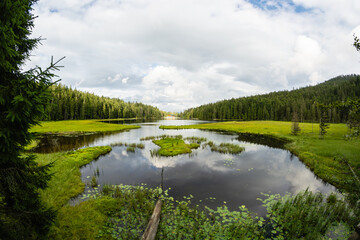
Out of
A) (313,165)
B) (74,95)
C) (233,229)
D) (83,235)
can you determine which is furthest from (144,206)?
(74,95)

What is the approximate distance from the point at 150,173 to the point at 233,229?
12684mm

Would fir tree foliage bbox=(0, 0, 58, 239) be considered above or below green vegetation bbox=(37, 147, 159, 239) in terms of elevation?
above

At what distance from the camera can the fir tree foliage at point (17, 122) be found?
5000mm

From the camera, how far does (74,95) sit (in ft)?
435

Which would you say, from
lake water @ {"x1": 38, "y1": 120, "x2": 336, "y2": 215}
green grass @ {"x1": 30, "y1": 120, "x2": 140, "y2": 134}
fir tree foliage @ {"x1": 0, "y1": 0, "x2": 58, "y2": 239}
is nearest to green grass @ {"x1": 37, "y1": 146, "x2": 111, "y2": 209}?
lake water @ {"x1": 38, "y1": 120, "x2": 336, "y2": 215}

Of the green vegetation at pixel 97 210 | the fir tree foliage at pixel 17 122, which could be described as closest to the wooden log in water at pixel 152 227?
the green vegetation at pixel 97 210

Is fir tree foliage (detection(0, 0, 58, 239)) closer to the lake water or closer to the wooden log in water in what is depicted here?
the wooden log in water

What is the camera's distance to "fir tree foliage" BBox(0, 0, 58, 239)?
5.00 metres

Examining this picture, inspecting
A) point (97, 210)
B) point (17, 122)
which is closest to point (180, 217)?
point (97, 210)

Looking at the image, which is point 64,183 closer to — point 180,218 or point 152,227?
point 152,227

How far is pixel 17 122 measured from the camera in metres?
5.43

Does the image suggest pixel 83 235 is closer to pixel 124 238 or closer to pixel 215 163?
pixel 124 238

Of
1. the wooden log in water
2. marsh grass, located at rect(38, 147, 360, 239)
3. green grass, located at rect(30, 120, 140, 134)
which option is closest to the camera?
the wooden log in water

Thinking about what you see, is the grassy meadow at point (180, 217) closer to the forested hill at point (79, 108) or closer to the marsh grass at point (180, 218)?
the marsh grass at point (180, 218)
